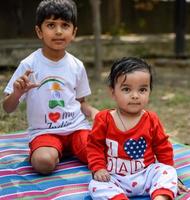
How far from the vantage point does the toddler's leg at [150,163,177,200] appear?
7.59 ft

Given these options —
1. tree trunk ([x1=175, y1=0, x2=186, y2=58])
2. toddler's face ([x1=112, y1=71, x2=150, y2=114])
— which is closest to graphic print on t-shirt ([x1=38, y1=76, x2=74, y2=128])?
toddler's face ([x1=112, y1=71, x2=150, y2=114])

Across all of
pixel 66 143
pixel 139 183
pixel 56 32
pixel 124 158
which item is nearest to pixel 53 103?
pixel 66 143

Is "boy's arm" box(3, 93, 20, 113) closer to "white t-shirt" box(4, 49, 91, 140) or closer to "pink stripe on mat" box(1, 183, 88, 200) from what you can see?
"white t-shirt" box(4, 49, 91, 140)

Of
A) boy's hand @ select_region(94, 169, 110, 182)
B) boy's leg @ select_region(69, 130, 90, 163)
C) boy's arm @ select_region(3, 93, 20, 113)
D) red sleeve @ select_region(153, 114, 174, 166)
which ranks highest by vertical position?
boy's arm @ select_region(3, 93, 20, 113)

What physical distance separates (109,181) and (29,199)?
44 centimetres

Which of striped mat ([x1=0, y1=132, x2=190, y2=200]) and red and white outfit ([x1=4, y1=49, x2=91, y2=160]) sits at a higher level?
red and white outfit ([x1=4, y1=49, x2=91, y2=160])

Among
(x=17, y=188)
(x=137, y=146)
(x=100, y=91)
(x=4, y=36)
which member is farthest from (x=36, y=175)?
(x=4, y=36)

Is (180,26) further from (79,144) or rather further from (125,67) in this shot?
(125,67)

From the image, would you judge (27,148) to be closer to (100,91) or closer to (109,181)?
(109,181)

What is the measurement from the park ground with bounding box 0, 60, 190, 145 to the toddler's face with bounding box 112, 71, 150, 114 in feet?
5.14

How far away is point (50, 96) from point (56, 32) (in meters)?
0.39

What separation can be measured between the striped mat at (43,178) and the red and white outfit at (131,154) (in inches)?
4.1

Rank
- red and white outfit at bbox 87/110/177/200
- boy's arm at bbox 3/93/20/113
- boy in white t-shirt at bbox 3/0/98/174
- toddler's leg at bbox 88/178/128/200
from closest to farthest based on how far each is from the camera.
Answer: toddler's leg at bbox 88/178/128/200, red and white outfit at bbox 87/110/177/200, boy's arm at bbox 3/93/20/113, boy in white t-shirt at bbox 3/0/98/174

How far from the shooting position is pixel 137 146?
Answer: 2.45 meters
